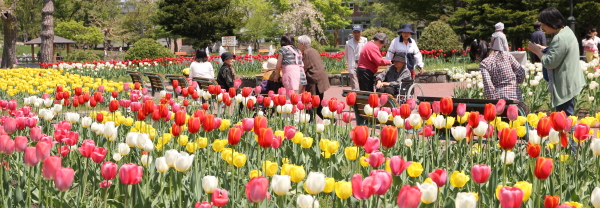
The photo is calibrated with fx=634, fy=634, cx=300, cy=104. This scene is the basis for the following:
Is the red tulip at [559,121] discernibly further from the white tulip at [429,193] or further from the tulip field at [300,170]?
the white tulip at [429,193]

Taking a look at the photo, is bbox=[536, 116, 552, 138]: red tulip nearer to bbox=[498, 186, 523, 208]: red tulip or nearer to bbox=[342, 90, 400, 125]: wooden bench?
bbox=[498, 186, 523, 208]: red tulip

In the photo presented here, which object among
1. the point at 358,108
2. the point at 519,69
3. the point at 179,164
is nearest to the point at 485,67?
the point at 519,69

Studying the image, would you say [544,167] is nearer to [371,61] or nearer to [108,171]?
[108,171]

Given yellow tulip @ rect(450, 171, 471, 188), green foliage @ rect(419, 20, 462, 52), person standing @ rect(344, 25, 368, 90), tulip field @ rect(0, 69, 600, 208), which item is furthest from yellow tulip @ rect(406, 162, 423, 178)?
green foliage @ rect(419, 20, 462, 52)

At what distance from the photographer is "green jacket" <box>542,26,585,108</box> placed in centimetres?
557

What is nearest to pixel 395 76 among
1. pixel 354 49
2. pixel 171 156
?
pixel 354 49

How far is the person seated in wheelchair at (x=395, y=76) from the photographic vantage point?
8.08 metres

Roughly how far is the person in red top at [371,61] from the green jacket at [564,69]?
122 inches

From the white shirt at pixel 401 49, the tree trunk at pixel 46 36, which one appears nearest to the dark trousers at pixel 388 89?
the white shirt at pixel 401 49

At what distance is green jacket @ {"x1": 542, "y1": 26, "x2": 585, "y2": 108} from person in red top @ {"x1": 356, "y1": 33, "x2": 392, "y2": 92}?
310cm

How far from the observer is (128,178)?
218cm

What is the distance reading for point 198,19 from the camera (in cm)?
4494

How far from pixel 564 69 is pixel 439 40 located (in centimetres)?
1703

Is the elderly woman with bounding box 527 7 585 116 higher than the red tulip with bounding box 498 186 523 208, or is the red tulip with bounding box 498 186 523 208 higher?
the elderly woman with bounding box 527 7 585 116
